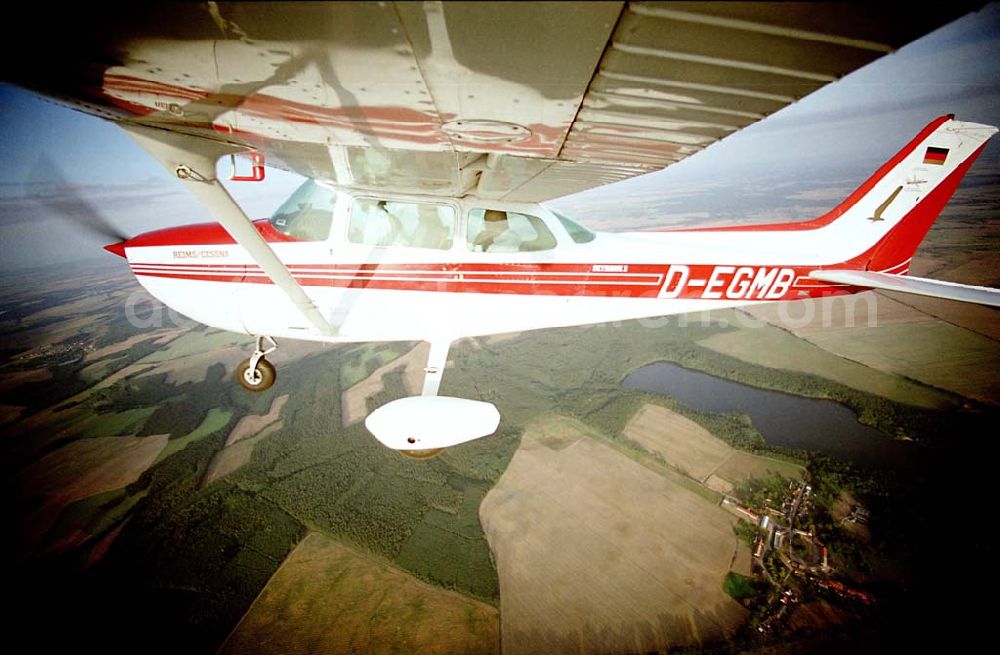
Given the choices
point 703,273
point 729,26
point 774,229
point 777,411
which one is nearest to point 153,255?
point 729,26

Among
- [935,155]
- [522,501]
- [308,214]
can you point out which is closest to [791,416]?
[522,501]

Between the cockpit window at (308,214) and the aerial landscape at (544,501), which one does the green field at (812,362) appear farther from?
the cockpit window at (308,214)

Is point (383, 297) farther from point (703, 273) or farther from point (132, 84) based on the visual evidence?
point (703, 273)

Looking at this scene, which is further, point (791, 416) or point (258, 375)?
point (791, 416)

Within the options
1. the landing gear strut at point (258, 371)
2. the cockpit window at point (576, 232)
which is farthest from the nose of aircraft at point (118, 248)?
the cockpit window at point (576, 232)

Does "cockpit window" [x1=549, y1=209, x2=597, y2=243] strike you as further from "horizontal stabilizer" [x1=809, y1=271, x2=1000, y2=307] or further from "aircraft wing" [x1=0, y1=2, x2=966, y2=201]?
"horizontal stabilizer" [x1=809, y1=271, x2=1000, y2=307]

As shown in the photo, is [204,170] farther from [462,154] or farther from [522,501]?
[522,501]
